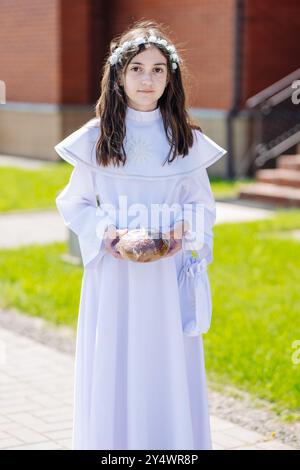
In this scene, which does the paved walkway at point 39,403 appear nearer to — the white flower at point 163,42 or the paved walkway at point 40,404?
A: the paved walkway at point 40,404

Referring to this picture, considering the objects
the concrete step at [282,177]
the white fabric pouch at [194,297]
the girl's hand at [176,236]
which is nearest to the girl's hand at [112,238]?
the girl's hand at [176,236]

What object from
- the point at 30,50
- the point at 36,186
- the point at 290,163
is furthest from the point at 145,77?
the point at 30,50

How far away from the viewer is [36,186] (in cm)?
1488

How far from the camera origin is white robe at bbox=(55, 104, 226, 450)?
350 cm

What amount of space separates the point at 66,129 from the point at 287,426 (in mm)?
14788

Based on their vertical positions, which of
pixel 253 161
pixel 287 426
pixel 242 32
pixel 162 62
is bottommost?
pixel 287 426

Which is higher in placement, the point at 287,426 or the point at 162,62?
the point at 162,62

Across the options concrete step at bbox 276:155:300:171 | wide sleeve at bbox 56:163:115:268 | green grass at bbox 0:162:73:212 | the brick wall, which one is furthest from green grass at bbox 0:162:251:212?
wide sleeve at bbox 56:163:115:268

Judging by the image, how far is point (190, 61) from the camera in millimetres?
16422

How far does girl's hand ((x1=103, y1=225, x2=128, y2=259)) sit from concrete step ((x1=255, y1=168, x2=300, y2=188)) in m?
9.88

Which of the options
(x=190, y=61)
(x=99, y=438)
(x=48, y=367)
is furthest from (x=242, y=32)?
(x=99, y=438)

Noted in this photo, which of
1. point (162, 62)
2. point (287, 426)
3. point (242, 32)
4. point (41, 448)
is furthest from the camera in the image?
point (242, 32)

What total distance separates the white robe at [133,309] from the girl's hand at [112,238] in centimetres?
3

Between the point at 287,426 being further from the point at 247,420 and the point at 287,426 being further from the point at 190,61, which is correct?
the point at 190,61
